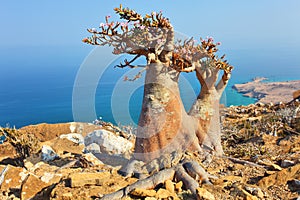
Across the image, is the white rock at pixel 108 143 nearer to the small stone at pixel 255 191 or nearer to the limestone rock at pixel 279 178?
the limestone rock at pixel 279 178

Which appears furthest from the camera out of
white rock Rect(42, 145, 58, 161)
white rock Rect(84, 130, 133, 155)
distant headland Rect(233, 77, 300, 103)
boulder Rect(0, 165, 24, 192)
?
distant headland Rect(233, 77, 300, 103)

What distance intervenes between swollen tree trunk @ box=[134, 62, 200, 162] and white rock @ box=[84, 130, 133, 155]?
1.88m

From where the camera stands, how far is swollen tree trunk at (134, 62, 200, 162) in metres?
6.53

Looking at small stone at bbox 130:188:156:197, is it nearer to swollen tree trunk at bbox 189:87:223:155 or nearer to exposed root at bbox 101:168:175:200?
exposed root at bbox 101:168:175:200

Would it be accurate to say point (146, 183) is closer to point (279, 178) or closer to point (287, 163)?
point (279, 178)

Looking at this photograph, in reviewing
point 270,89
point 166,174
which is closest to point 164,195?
point 166,174

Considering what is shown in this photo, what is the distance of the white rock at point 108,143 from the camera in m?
8.64

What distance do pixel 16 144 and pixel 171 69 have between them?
5550 mm

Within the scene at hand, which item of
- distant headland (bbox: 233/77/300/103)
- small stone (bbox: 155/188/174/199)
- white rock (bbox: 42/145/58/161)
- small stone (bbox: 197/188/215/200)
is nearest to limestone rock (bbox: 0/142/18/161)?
white rock (bbox: 42/145/58/161)

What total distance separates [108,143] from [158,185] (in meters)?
4.22

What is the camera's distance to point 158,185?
187 inches

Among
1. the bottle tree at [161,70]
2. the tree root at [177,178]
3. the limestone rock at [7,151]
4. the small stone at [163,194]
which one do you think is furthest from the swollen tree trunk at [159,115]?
the limestone rock at [7,151]

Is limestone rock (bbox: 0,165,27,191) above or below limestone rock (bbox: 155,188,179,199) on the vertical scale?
below

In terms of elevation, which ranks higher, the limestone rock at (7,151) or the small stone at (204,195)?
the small stone at (204,195)
